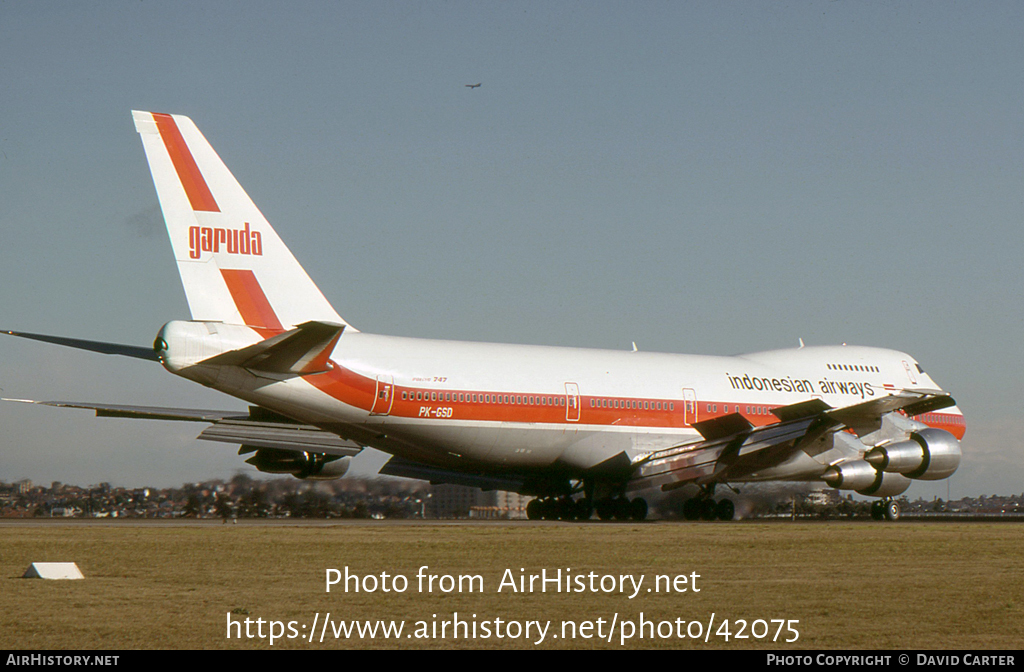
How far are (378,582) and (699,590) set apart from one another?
3267mm

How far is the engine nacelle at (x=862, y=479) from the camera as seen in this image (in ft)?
99.1

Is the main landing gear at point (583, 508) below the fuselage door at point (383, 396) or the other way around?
below

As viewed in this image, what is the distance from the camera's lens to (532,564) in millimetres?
14305

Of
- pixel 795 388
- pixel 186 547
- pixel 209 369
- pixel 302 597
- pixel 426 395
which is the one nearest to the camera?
pixel 302 597

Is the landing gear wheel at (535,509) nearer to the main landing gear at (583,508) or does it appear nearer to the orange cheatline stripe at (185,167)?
the main landing gear at (583,508)

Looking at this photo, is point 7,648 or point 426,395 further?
point 426,395

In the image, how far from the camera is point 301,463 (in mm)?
30609

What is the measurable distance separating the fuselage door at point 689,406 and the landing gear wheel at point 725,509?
7.47 ft

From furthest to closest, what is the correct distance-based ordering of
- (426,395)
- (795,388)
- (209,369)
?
1. (795,388)
2. (426,395)
3. (209,369)

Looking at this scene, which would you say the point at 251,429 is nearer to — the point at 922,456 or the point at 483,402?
the point at 483,402

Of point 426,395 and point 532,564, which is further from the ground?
point 426,395

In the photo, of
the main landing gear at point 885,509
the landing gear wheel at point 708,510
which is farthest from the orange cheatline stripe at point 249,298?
the main landing gear at point 885,509

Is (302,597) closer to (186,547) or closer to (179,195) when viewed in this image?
(186,547)

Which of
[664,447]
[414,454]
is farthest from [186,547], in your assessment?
[664,447]
